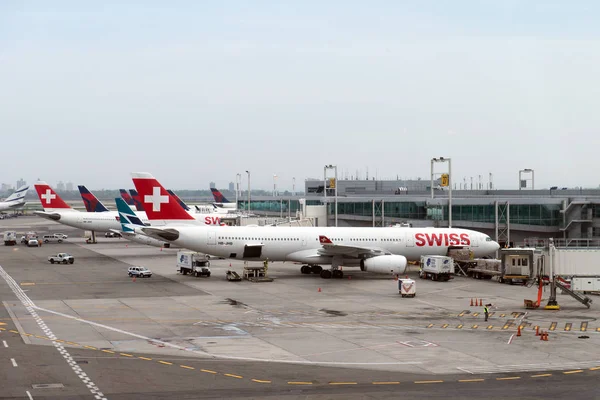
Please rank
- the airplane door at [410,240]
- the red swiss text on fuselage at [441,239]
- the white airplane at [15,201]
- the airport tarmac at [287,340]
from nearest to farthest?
the airport tarmac at [287,340]
the airplane door at [410,240]
the red swiss text on fuselage at [441,239]
the white airplane at [15,201]

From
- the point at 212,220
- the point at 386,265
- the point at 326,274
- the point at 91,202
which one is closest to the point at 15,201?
the point at 91,202

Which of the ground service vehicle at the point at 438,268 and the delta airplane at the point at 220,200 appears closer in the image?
the ground service vehicle at the point at 438,268

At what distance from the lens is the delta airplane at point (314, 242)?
62438mm

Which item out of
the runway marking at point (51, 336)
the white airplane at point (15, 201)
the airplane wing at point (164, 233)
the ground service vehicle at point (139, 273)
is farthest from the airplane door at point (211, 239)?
the white airplane at point (15, 201)

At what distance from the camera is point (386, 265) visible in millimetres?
60688

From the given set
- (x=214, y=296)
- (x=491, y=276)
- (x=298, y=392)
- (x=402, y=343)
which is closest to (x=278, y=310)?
(x=214, y=296)

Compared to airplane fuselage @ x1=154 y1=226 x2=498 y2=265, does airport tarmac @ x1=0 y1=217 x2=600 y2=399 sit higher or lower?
lower

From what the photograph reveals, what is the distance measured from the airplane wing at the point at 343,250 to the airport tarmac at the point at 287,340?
302cm

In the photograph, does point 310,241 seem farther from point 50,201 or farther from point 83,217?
point 50,201

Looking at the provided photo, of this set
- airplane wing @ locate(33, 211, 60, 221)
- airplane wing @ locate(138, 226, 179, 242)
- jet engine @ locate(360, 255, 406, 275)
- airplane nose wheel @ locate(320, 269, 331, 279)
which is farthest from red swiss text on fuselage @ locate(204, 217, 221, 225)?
jet engine @ locate(360, 255, 406, 275)

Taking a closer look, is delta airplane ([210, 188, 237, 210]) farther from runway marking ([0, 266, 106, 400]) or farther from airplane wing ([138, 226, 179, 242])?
airplane wing ([138, 226, 179, 242])

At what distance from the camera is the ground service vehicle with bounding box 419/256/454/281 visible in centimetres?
6153

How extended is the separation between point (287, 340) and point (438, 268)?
2890 cm

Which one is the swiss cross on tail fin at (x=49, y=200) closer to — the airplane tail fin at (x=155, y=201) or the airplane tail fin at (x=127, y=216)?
the airplane tail fin at (x=127, y=216)
